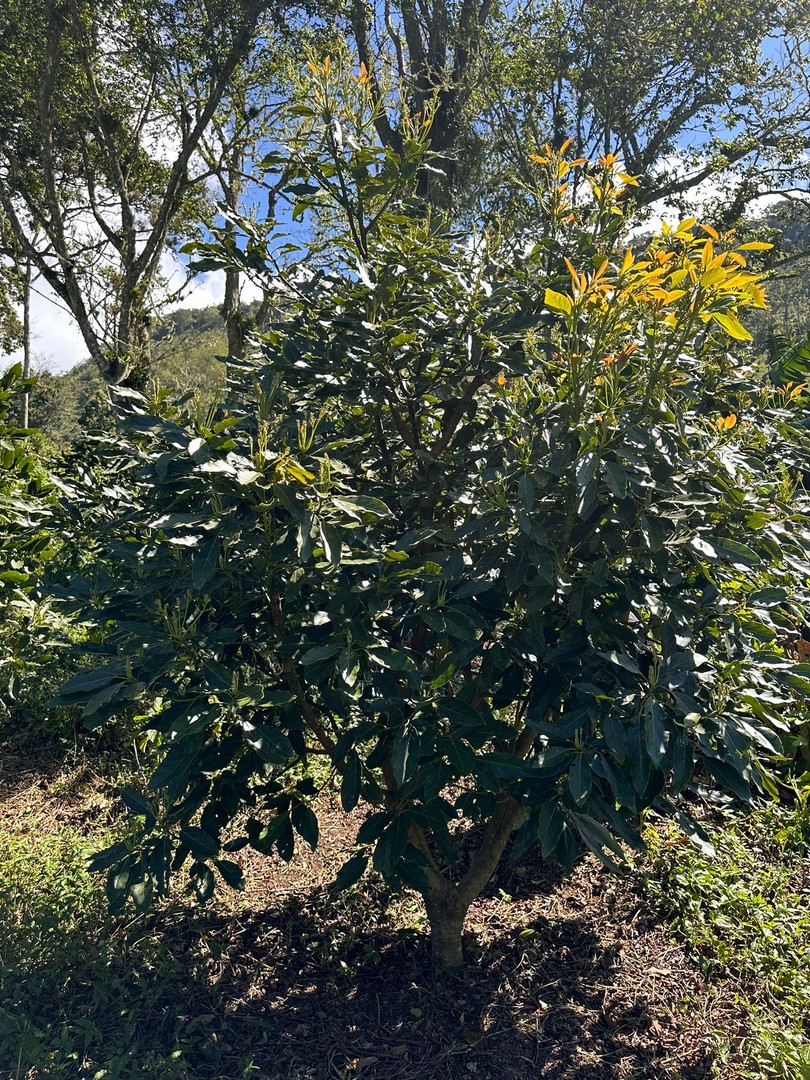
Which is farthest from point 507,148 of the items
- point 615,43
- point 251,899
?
point 251,899

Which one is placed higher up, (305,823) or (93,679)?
(93,679)

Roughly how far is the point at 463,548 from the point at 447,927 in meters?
1.27

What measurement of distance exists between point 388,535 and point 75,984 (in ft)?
5.43

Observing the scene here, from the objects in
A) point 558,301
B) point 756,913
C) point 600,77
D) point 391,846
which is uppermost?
point 600,77

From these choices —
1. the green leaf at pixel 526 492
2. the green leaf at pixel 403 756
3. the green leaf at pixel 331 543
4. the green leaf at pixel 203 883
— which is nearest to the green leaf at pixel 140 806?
the green leaf at pixel 203 883

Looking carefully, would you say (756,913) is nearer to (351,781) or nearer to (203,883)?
(351,781)

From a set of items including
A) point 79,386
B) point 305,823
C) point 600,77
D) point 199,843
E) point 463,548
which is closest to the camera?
point 199,843

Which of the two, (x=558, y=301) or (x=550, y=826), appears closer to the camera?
(x=558, y=301)

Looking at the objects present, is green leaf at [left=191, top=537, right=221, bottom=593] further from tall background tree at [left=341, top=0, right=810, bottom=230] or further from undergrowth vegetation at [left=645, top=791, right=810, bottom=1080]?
tall background tree at [left=341, top=0, right=810, bottom=230]

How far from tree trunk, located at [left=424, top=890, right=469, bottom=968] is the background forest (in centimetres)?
1

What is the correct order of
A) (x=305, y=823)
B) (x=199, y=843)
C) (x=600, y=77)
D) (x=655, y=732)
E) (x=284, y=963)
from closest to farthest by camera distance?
1. (x=655, y=732)
2. (x=199, y=843)
3. (x=305, y=823)
4. (x=284, y=963)
5. (x=600, y=77)

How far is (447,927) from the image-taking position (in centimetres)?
235

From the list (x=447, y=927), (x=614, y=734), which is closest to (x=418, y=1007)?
(x=447, y=927)

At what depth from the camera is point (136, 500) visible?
2242mm
